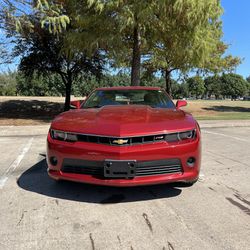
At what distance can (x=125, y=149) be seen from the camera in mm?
4297

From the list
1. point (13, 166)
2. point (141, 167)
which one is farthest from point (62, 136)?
point (13, 166)

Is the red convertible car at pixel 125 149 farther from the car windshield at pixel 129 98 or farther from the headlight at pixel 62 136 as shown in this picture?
the car windshield at pixel 129 98

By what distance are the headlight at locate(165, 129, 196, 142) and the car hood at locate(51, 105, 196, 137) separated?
0.06 metres

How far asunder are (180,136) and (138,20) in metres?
12.3

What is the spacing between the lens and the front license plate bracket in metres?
4.25

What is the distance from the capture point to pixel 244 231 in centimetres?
368

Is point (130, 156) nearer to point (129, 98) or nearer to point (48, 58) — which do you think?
point (129, 98)

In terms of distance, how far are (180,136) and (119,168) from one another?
86cm

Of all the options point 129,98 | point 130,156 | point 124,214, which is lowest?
point 124,214

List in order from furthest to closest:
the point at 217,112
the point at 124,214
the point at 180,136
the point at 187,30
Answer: the point at 217,112 → the point at 187,30 → the point at 180,136 → the point at 124,214

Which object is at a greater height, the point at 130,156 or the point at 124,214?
the point at 130,156

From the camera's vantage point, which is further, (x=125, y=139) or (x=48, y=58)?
(x=48, y=58)

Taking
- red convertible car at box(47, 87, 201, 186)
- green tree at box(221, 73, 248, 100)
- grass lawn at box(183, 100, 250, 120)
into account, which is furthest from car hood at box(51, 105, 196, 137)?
green tree at box(221, 73, 248, 100)

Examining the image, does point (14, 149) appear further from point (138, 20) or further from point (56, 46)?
point (56, 46)
